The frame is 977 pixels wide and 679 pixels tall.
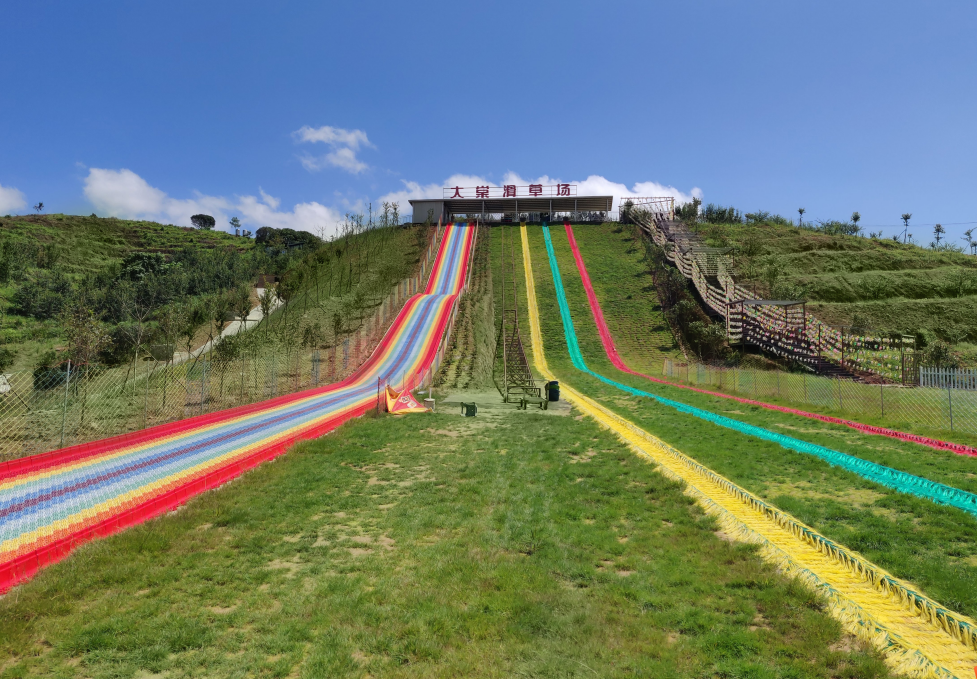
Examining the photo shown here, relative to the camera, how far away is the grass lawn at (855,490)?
15.5ft

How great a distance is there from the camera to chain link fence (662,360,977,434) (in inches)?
467

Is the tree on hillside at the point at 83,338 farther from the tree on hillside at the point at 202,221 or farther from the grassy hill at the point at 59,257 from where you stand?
the tree on hillside at the point at 202,221

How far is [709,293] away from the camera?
110 feet

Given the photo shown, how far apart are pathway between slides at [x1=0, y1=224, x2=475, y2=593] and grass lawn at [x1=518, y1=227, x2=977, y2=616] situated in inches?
322

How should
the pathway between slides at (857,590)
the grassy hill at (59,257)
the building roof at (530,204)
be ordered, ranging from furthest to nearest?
the building roof at (530,204) → the grassy hill at (59,257) → the pathway between slides at (857,590)

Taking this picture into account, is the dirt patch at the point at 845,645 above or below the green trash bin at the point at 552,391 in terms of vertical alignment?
below

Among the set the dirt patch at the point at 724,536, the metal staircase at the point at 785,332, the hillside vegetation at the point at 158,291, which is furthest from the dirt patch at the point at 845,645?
the metal staircase at the point at 785,332

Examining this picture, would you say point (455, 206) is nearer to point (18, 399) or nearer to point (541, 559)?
point (18, 399)

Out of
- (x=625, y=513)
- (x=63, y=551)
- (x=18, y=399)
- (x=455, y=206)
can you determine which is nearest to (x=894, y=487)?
(x=625, y=513)

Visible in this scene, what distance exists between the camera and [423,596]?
4289mm

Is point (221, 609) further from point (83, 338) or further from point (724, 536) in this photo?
point (83, 338)

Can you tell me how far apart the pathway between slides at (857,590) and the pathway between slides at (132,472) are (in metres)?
7.15

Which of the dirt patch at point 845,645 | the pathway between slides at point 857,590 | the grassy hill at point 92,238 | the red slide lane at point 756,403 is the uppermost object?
the grassy hill at point 92,238

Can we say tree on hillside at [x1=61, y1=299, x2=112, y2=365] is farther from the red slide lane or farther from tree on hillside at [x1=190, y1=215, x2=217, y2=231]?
tree on hillside at [x1=190, y1=215, x2=217, y2=231]
